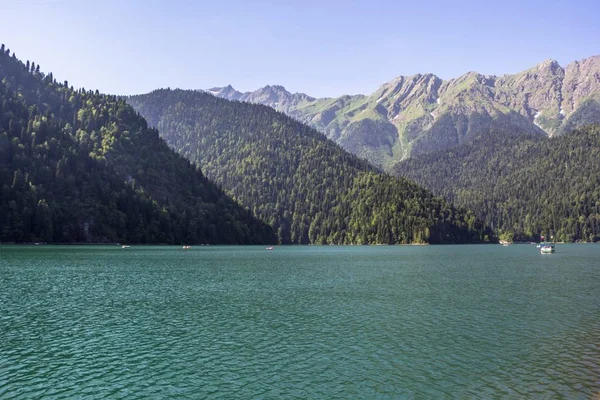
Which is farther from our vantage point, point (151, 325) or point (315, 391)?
point (151, 325)

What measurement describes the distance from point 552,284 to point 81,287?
92446mm

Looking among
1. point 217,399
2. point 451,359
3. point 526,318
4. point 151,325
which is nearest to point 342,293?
point 526,318

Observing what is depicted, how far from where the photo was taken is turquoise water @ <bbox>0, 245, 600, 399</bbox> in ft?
112

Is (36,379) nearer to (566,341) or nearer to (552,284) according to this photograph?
(566,341)

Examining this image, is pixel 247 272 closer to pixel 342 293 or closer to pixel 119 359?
pixel 342 293

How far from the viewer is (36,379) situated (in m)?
35.1

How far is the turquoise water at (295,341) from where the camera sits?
34.2 m

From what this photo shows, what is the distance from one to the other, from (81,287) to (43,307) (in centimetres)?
2204

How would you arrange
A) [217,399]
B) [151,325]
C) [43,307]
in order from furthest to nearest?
[43,307], [151,325], [217,399]

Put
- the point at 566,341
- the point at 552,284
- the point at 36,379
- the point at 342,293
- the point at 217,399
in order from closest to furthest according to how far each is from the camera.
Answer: the point at 217,399 → the point at 36,379 → the point at 566,341 → the point at 342,293 → the point at 552,284

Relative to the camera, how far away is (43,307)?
6469 cm

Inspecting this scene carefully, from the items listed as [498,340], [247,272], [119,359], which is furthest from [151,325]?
[247,272]

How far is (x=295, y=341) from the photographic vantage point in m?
47.8

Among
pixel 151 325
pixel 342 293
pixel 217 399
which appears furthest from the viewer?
pixel 342 293
